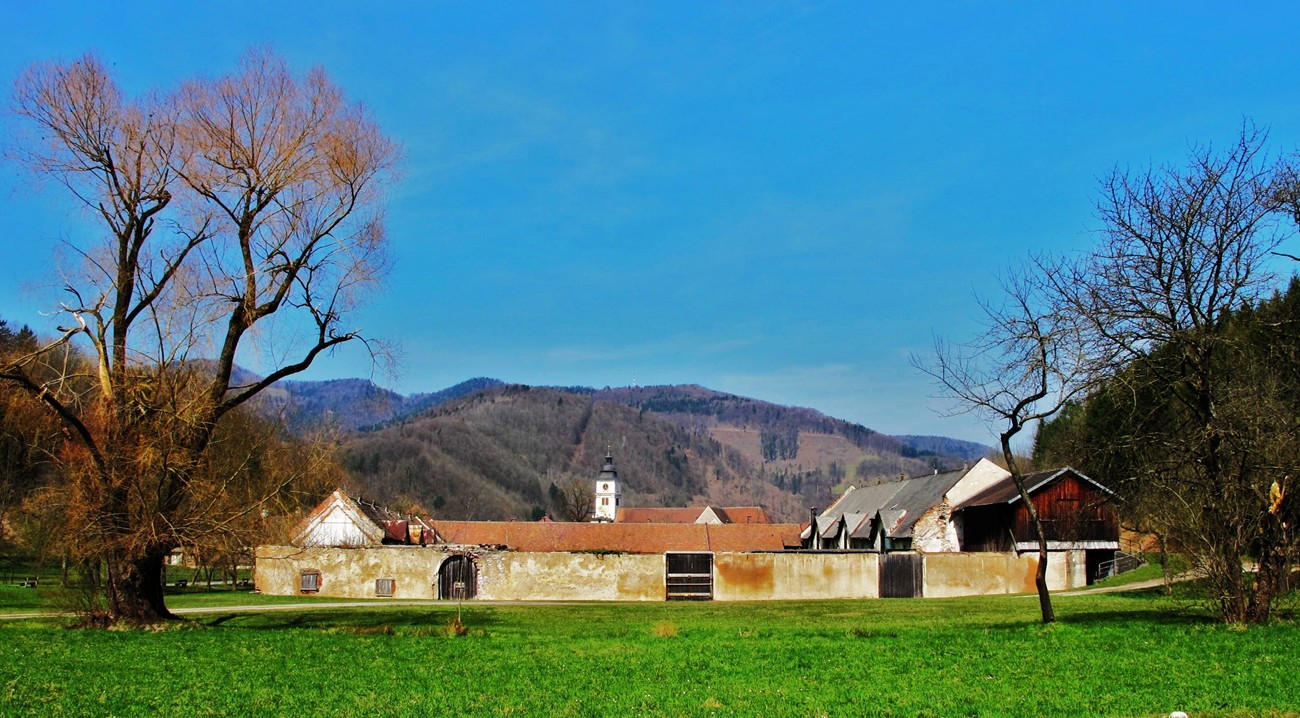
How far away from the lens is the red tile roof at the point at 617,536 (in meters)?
62.9

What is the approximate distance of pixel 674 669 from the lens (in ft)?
49.6

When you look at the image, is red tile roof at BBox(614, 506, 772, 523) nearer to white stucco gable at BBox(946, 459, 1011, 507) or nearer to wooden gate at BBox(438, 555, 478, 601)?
white stucco gable at BBox(946, 459, 1011, 507)

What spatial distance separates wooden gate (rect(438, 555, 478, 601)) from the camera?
44.3m

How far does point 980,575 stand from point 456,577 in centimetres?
2306

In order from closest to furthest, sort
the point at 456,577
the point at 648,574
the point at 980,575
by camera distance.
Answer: the point at 980,575
the point at 648,574
the point at 456,577

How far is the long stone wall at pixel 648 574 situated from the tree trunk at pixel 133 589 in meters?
23.7

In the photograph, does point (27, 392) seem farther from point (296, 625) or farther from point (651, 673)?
point (651, 673)

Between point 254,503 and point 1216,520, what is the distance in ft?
61.9

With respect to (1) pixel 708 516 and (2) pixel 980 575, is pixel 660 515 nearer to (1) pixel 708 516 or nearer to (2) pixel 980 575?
(1) pixel 708 516

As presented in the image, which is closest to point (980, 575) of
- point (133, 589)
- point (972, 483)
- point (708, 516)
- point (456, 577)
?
point (972, 483)

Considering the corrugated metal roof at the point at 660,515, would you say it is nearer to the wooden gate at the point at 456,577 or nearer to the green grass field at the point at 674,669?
the wooden gate at the point at 456,577

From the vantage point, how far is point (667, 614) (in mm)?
31844

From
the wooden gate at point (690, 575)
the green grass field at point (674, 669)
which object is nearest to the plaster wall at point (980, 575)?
the wooden gate at point (690, 575)

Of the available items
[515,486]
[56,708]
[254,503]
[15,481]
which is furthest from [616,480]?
[56,708]
